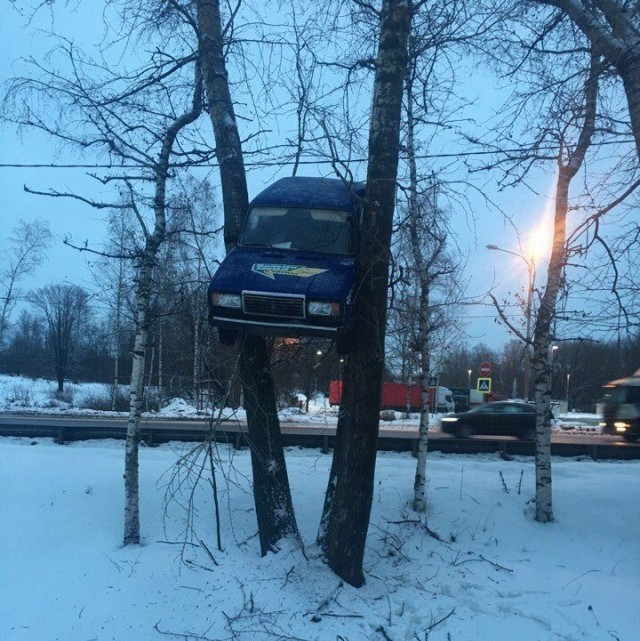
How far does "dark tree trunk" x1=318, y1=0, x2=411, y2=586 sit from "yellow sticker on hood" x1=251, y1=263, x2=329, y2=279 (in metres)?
0.62

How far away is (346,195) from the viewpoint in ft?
25.8

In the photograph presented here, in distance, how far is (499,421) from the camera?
1881cm

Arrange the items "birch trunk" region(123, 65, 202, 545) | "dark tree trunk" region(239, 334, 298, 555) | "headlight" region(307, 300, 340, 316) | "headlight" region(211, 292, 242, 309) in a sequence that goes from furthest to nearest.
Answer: "birch trunk" region(123, 65, 202, 545) → "dark tree trunk" region(239, 334, 298, 555) → "headlight" region(211, 292, 242, 309) → "headlight" region(307, 300, 340, 316)

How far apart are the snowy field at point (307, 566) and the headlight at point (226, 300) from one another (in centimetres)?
183

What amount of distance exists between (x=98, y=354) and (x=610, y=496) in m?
40.3

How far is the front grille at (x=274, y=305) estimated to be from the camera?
6.27 metres

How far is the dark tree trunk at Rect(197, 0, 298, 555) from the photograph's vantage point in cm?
726

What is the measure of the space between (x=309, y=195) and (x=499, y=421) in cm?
1356

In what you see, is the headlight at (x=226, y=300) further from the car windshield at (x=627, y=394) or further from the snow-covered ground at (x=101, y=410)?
the car windshield at (x=627, y=394)

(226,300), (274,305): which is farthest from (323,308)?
(226,300)

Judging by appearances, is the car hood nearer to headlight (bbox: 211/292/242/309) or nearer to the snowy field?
headlight (bbox: 211/292/242/309)

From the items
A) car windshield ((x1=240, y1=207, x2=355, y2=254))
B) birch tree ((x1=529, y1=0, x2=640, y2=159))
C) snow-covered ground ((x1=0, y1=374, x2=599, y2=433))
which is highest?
birch tree ((x1=529, y1=0, x2=640, y2=159))

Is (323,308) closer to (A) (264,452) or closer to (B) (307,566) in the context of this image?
(A) (264,452)

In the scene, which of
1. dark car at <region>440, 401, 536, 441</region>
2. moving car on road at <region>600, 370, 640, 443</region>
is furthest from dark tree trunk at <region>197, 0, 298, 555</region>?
moving car on road at <region>600, 370, 640, 443</region>
